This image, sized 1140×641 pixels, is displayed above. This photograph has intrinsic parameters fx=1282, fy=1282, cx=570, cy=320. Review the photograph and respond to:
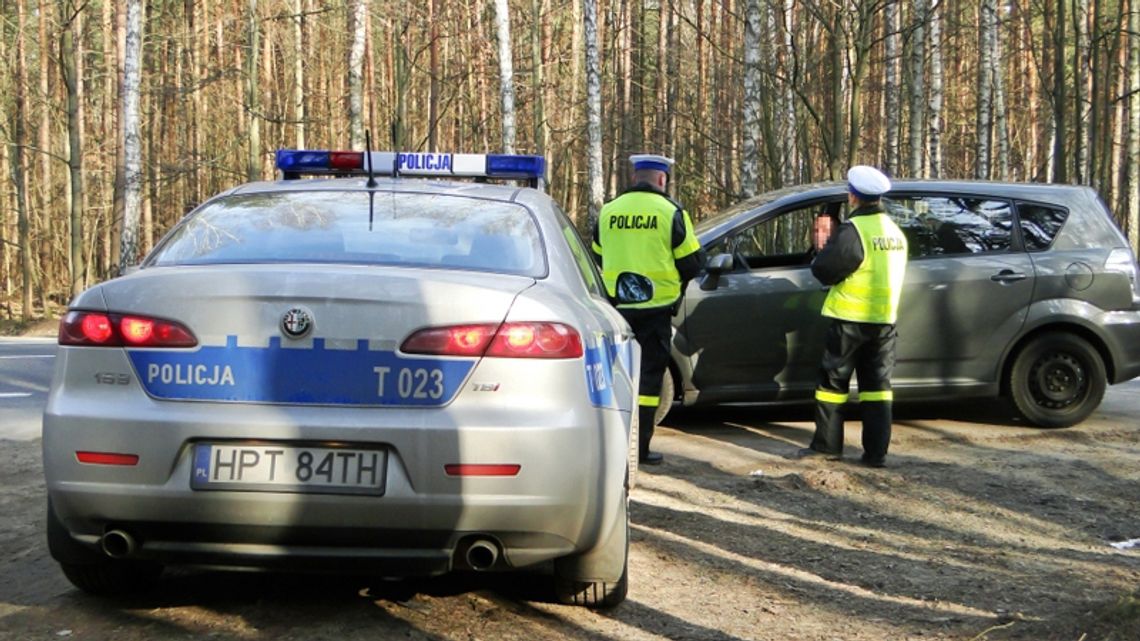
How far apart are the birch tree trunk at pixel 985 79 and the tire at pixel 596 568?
2342 cm

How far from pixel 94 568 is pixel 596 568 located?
5.73 feet

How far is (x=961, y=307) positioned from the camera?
8.93 metres

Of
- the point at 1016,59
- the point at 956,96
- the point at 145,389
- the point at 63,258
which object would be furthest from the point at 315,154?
the point at 1016,59

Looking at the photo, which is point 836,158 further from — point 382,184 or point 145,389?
point 145,389

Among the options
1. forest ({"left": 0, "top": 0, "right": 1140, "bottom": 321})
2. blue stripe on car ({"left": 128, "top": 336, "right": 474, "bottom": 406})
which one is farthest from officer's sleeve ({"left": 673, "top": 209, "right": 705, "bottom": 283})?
forest ({"left": 0, "top": 0, "right": 1140, "bottom": 321})

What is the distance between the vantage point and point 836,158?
54.7 feet

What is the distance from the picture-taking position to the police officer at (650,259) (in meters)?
7.79

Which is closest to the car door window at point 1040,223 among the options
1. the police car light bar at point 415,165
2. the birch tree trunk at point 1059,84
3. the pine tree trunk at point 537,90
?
the police car light bar at point 415,165

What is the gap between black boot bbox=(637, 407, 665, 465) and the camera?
7.88 m

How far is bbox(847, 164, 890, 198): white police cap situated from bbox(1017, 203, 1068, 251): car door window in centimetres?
174

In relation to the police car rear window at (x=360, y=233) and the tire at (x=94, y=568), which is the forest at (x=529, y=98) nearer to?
the police car rear window at (x=360, y=233)

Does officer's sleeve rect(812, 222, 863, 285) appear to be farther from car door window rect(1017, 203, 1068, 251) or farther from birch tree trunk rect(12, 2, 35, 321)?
birch tree trunk rect(12, 2, 35, 321)

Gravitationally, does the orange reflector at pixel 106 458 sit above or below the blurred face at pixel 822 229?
below

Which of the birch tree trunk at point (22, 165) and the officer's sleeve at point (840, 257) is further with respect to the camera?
the birch tree trunk at point (22, 165)
